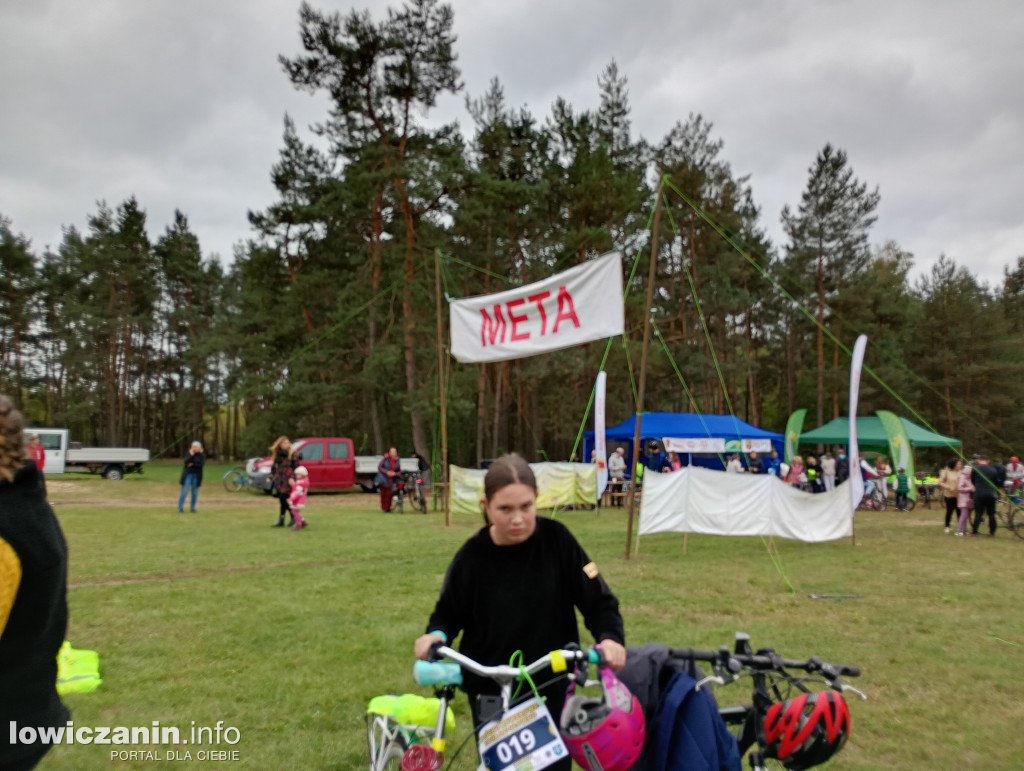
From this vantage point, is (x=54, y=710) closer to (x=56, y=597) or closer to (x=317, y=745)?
(x=56, y=597)

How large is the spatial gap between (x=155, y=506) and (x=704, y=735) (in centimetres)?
1792

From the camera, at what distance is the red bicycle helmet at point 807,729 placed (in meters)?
2.00

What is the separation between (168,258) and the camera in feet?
156

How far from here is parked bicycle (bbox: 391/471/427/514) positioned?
17500mm

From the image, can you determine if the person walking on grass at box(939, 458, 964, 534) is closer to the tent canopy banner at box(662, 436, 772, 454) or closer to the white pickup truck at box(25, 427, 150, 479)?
the tent canopy banner at box(662, 436, 772, 454)

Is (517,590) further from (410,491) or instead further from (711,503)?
(410,491)

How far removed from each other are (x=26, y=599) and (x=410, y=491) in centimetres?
1728

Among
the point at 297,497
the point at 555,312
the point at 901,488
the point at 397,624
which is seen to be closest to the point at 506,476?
the point at 397,624

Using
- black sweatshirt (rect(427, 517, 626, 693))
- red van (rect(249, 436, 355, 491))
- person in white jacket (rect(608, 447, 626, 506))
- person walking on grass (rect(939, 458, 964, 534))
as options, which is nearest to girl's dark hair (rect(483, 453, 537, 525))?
black sweatshirt (rect(427, 517, 626, 693))

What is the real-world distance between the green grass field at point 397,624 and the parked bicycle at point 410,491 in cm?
438

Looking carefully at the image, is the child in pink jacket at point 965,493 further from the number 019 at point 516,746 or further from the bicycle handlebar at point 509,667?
the number 019 at point 516,746

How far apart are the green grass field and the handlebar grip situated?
1.95 metres
